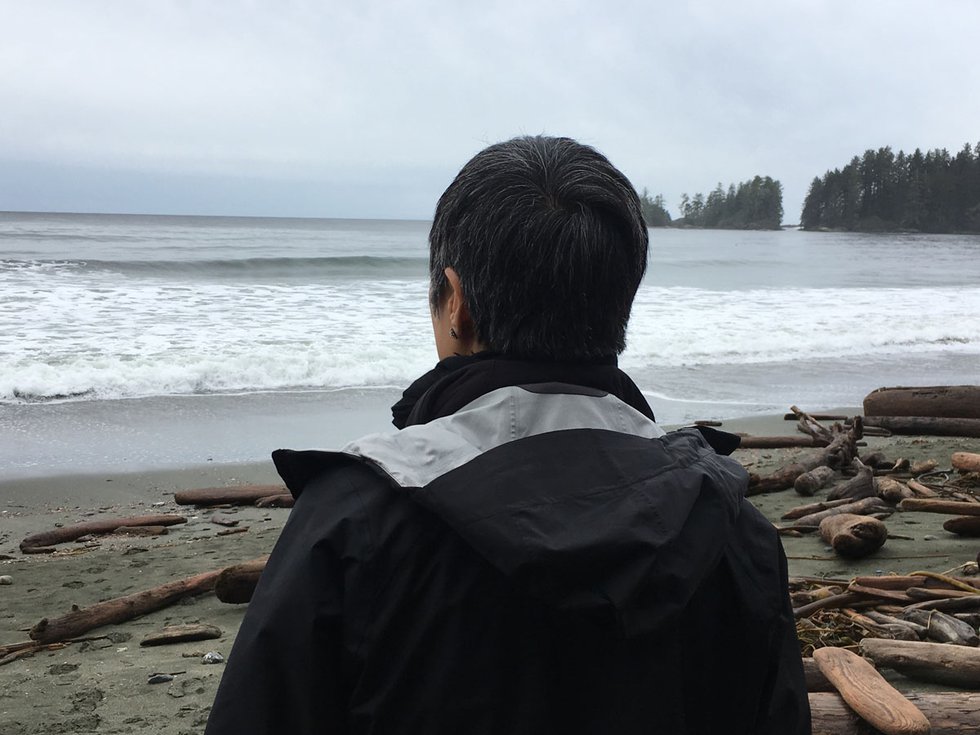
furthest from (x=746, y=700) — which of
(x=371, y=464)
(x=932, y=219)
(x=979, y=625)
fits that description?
(x=932, y=219)

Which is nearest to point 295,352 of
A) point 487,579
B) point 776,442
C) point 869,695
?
point 776,442

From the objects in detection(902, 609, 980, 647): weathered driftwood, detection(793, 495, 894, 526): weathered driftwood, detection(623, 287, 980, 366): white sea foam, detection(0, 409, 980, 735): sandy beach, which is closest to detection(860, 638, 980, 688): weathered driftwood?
detection(0, 409, 980, 735): sandy beach

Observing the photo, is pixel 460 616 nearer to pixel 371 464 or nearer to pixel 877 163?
pixel 371 464

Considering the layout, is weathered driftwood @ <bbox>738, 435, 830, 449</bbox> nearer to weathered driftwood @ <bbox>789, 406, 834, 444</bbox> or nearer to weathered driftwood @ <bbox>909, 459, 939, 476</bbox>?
weathered driftwood @ <bbox>789, 406, 834, 444</bbox>

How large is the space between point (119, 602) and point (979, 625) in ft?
13.5

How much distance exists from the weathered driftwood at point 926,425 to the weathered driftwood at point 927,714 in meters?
7.06

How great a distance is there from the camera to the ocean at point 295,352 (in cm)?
988

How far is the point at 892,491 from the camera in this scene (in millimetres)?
6652

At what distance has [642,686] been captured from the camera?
125 cm

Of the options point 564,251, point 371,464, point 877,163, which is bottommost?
point 371,464

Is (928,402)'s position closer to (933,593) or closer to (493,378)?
(933,593)

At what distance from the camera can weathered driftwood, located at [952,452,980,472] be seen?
712 centimetres

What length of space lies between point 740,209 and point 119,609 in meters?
110

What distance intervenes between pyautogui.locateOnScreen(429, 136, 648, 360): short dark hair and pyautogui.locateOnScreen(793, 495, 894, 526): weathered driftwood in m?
5.10
